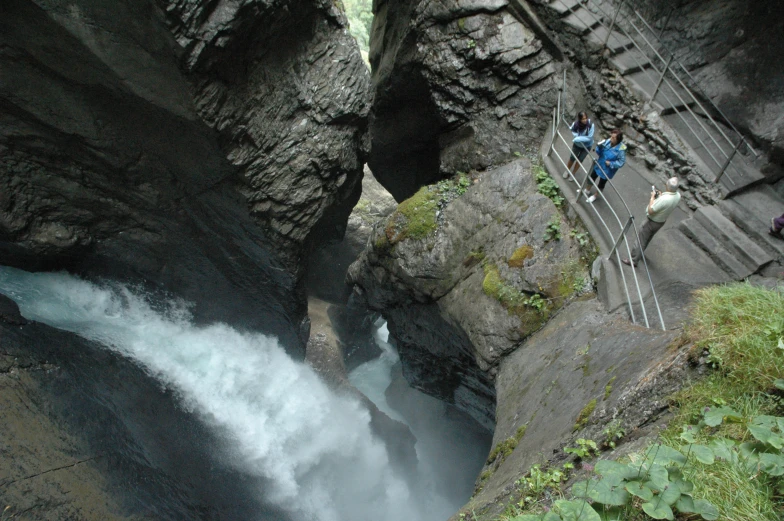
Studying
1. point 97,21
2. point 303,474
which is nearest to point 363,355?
point 303,474

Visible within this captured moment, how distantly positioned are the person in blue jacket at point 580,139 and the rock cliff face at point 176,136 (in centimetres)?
459

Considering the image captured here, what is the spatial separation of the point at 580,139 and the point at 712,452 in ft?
20.7

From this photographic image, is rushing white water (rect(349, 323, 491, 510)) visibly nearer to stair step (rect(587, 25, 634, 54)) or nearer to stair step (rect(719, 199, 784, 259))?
stair step (rect(719, 199, 784, 259))

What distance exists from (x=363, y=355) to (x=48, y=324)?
11542 mm

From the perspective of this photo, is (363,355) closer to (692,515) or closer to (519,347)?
(519,347)

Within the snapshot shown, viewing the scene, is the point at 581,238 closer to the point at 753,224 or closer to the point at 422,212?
the point at 753,224

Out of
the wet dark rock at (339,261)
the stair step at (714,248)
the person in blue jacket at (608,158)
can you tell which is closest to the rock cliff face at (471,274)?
the person in blue jacket at (608,158)

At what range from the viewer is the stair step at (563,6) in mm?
10594

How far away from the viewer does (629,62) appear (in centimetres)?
994

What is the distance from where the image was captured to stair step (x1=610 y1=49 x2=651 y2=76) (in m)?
9.77

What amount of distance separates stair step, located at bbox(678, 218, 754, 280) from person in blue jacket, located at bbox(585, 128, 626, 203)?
138 centimetres

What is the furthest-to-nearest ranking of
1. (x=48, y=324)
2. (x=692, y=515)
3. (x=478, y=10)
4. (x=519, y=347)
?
(x=478, y=10) < (x=48, y=324) < (x=519, y=347) < (x=692, y=515)

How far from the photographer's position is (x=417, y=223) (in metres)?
10.0

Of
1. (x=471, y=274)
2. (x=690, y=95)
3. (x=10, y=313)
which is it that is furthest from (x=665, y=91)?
(x=10, y=313)
